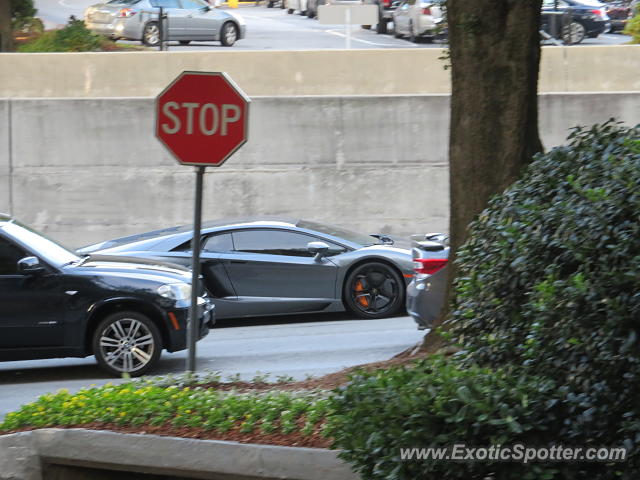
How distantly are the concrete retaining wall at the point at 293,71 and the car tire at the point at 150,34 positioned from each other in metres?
13.3

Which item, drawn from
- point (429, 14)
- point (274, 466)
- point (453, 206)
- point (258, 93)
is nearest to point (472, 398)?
point (274, 466)

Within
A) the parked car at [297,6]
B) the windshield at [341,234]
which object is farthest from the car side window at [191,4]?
the windshield at [341,234]

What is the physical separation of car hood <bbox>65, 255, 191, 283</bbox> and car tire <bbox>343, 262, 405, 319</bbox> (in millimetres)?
2670

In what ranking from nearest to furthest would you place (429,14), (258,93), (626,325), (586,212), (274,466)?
(626,325) → (586,212) → (274,466) → (258,93) → (429,14)

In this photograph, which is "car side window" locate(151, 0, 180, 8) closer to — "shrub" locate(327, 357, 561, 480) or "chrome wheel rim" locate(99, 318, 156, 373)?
"chrome wheel rim" locate(99, 318, 156, 373)

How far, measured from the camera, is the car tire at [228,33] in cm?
3347

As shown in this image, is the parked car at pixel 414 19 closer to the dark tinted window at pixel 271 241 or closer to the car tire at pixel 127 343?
the dark tinted window at pixel 271 241

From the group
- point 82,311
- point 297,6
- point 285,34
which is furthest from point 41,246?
point 297,6

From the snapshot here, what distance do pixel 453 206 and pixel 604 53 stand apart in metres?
12.9

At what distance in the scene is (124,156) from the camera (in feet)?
56.7

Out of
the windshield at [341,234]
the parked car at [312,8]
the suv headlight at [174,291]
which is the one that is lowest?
the suv headlight at [174,291]

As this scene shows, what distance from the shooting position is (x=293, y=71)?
1912cm

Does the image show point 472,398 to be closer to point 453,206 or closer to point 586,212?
point 586,212

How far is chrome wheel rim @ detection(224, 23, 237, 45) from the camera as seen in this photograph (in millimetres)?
33531
